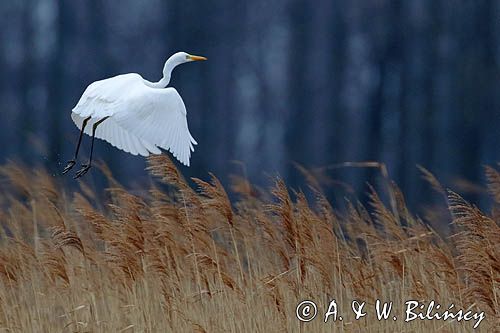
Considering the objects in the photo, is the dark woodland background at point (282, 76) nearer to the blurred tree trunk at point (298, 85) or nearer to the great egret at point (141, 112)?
the blurred tree trunk at point (298, 85)

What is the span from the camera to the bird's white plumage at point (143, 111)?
4.66 metres

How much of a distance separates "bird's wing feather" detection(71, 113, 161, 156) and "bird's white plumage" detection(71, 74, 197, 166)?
2 cm

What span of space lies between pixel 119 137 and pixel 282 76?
11.2 meters

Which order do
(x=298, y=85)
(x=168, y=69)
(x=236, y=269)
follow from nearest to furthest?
(x=236, y=269), (x=168, y=69), (x=298, y=85)

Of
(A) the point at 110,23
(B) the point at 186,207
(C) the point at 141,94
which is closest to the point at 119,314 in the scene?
(B) the point at 186,207

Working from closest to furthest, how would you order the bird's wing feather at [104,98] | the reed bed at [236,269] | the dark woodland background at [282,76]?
the reed bed at [236,269] < the bird's wing feather at [104,98] < the dark woodland background at [282,76]

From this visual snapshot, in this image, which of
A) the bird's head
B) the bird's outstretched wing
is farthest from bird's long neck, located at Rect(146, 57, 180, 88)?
the bird's outstretched wing

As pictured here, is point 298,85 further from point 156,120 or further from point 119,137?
point 156,120

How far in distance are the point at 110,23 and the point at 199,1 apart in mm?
1382

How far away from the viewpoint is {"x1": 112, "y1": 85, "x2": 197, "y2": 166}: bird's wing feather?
15.4 feet

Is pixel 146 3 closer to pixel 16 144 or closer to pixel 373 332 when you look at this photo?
pixel 16 144

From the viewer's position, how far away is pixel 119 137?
518 centimetres

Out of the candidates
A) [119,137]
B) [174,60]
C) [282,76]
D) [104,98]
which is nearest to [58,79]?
[282,76]

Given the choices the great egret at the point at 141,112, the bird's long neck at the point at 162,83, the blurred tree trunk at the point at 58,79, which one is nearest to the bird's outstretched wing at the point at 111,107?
the great egret at the point at 141,112
